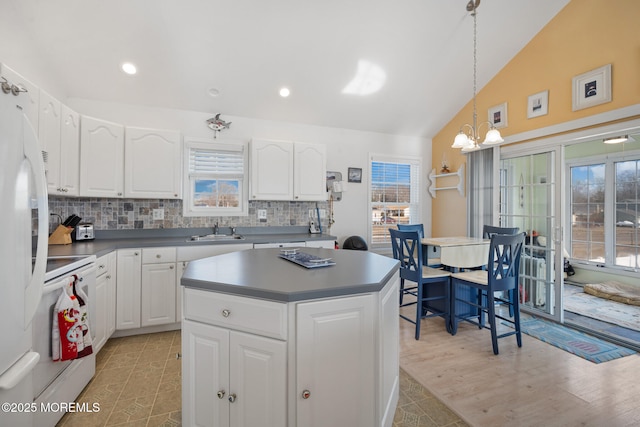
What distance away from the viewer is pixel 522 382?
2107mm

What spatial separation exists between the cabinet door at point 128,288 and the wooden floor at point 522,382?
2.51 meters

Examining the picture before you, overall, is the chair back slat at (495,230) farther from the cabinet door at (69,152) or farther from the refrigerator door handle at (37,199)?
the cabinet door at (69,152)

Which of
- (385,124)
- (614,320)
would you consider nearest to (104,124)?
(385,124)

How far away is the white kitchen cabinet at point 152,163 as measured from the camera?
306 centimetres

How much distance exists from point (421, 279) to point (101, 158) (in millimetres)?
3425

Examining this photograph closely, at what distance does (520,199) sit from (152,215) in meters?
4.49

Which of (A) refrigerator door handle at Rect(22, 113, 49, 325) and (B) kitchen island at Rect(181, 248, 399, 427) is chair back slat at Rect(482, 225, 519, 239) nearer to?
(B) kitchen island at Rect(181, 248, 399, 427)

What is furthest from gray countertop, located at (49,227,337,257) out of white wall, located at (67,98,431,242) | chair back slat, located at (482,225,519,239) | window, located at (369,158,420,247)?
chair back slat, located at (482,225,519,239)

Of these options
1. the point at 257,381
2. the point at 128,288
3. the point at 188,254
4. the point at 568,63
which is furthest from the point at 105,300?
the point at 568,63

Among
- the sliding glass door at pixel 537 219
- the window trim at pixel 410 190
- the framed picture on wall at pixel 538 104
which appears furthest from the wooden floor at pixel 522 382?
the framed picture on wall at pixel 538 104

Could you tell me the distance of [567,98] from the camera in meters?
3.06

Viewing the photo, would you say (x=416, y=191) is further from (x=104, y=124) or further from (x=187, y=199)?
(x=104, y=124)

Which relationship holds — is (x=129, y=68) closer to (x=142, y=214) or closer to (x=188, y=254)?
(x=142, y=214)

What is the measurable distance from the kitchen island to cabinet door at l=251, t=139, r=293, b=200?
2.20m
